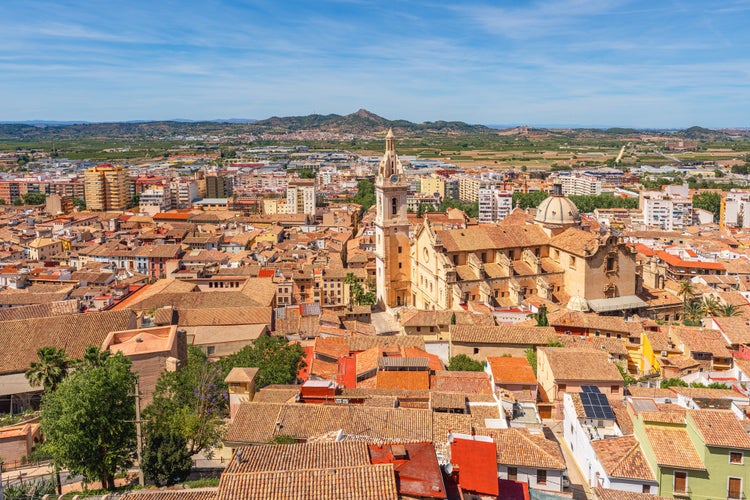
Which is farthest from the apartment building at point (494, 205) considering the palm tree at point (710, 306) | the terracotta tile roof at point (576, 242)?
the palm tree at point (710, 306)

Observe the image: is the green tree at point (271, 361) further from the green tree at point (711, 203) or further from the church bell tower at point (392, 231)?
the green tree at point (711, 203)

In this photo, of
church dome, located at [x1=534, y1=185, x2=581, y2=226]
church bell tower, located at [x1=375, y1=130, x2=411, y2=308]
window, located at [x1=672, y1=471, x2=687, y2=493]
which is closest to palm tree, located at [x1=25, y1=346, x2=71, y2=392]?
window, located at [x1=672, y1=471, x2=687, y2=493]

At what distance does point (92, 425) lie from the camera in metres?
20.5

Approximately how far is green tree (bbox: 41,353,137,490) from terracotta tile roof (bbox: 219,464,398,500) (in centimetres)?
877

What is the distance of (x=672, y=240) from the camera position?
279ft

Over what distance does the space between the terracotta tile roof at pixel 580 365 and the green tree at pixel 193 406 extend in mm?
14929

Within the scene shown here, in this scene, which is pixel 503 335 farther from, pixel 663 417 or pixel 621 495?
pixel 621 495

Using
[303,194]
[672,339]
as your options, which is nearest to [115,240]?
[303,194]

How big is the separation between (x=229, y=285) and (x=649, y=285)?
125 ft

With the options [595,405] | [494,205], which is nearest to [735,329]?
[595,405]

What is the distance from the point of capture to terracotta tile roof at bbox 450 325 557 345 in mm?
36188

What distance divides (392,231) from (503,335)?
70.5ft

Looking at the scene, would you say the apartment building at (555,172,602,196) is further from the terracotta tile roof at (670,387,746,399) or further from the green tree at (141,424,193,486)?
the green tree at (141,424,193,486)

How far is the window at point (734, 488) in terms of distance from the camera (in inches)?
771
